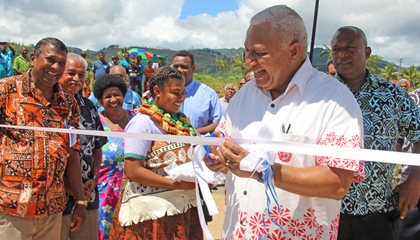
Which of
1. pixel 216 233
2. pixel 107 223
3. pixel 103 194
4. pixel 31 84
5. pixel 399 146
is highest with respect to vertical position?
pixel 31 84

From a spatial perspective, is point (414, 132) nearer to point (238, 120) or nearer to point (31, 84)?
point (238, 120)

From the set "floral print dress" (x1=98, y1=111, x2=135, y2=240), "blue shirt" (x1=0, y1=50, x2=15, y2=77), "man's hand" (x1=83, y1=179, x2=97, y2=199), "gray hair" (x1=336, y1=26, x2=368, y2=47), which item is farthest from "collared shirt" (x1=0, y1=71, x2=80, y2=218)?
"blue shirt" (x1=0, y1=50, x2=15, y2=77)

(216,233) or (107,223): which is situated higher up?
(107,223)

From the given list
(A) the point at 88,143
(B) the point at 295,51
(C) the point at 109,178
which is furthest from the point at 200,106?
→ (B) the point at 295,51

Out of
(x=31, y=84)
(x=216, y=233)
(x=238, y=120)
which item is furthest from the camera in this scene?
(x=216, y=233)

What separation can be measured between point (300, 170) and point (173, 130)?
1.22m

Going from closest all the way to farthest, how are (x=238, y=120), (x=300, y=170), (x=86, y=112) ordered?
(x=300, y=170), (x=238, y=120), (x=86, y=112)

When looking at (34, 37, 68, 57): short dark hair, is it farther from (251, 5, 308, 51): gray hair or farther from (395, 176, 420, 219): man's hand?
(395, 176, 420, 219): man's hand

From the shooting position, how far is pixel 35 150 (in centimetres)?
256

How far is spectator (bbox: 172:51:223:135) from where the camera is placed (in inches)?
179

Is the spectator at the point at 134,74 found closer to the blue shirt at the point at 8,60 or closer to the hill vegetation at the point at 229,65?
the hill vegetation at the point at 229,65

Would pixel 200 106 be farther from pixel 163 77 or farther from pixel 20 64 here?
pixel 20 64

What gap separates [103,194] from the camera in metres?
3.63

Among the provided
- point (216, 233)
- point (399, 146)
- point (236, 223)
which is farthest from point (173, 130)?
point (216, 233)
